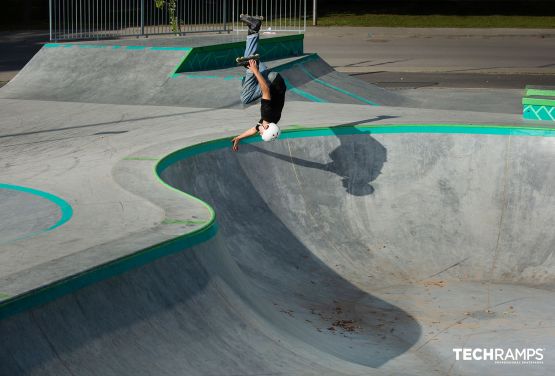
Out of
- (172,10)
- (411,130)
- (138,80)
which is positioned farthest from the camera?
(172,10)

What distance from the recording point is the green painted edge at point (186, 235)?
604cm

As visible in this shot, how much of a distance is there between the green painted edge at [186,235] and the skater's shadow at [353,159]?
98 mm

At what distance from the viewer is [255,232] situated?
11383mm

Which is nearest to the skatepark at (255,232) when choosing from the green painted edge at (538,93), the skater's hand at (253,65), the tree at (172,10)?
the green painted edge at (538,93)

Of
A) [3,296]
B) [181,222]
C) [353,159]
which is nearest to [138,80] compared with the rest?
[353,159]

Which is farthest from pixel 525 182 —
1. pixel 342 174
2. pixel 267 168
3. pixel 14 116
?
pixel 14 116

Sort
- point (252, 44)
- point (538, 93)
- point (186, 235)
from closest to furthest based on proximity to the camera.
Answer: point (186, 235) < point (252, 44) < point (538, 93)

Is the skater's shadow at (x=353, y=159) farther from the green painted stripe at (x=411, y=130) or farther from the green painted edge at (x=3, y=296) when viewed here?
the green painted edge at (x=3, y=296)

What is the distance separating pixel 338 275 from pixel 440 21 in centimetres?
3225

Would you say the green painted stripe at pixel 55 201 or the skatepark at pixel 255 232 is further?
A: the green painted stripe at pixel 55 201

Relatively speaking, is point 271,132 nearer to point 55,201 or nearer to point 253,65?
point 253,65

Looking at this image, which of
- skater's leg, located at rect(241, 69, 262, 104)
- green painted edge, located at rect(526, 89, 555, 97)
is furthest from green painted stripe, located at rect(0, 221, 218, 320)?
green painted edge, located at rect(526, 89, 555, 97)

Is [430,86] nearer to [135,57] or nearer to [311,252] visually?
[135,57]

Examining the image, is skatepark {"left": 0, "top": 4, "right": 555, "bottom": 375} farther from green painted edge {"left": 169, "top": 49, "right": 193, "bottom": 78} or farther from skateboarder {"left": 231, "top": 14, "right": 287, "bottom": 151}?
skateboarder {"left": 231, "top": 14, "right": 287, "bottom": 151}
